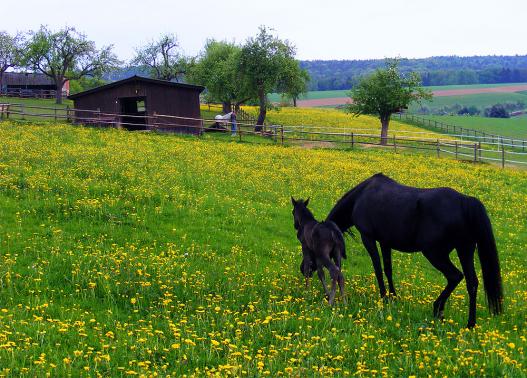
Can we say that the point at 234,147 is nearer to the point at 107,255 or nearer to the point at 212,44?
the point at 107,255

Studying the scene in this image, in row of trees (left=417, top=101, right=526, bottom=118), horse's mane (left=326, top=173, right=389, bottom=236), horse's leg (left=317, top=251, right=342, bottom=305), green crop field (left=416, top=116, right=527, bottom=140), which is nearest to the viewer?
horse's leg (left=317, top=251, right=342, bottom=305)

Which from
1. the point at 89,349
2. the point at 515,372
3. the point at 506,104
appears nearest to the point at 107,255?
the point at 89,349

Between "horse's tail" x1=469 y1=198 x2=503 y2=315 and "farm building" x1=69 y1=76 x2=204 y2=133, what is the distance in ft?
104

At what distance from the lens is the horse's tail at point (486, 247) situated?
8.41 metres

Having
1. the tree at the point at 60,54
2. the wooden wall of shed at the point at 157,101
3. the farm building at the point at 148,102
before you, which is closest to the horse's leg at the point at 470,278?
the farm building at the point at 148,102

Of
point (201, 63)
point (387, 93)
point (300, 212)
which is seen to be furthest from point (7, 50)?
point (300, 212)

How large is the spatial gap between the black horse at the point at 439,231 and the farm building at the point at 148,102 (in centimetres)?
3024

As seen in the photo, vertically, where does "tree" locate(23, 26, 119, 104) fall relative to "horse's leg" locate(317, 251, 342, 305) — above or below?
above

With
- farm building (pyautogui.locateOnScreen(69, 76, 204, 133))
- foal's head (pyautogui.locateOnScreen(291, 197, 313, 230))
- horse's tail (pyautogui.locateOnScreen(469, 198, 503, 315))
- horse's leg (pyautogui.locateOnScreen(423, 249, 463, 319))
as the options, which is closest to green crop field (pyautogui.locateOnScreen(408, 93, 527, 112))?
farm building (pyautogui.locateOnScreen(69, 76, 204, 133))

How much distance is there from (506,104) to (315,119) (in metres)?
74.9

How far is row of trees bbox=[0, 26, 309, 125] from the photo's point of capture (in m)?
50.6

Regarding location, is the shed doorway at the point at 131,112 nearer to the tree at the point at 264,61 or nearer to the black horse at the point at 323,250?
the tree at the point at 264,61

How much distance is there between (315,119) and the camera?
221 feet

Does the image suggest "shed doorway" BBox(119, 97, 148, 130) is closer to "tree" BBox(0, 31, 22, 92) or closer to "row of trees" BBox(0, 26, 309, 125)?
"row of trees" BBox(0, 26, 309, 125)
